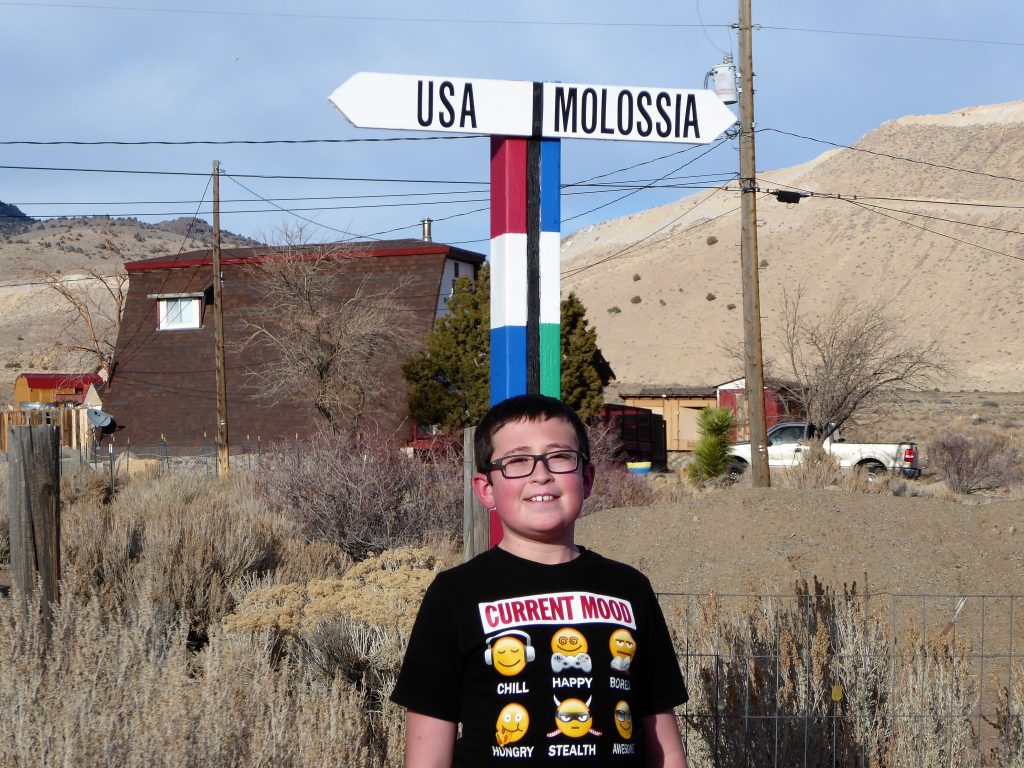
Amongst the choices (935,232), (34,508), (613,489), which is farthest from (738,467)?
(935,232)

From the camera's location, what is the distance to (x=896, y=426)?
45812mm

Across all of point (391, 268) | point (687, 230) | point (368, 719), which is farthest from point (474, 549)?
point (687, 230)

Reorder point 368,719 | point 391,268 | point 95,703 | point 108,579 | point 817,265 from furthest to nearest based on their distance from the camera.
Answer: point 817,265 < point 391,268 < point 108,579 < point 368,719 < point 95,703

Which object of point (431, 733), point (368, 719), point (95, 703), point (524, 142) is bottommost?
point (368, 719)

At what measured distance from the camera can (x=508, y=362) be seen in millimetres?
4699

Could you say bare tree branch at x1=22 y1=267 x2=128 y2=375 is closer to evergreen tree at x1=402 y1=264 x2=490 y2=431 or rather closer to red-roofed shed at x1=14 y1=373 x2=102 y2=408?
red-roofed shed at x1=14 y1=373 x2=102 y2=408

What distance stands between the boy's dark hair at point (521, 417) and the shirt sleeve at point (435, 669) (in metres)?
0.43

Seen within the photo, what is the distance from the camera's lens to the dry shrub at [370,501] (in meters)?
13.8

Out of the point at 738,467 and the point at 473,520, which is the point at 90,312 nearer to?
the point at 738,467

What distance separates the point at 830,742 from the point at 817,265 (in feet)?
291

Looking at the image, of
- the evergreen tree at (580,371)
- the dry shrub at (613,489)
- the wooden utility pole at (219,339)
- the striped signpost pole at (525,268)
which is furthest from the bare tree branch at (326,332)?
the striped signpost pole at (525,268)

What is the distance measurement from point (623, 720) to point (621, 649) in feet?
0.50

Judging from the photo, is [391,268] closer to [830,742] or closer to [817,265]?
[830,742]

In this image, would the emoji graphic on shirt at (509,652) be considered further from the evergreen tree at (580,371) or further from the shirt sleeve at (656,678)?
the evergreen tree at (580,371)
